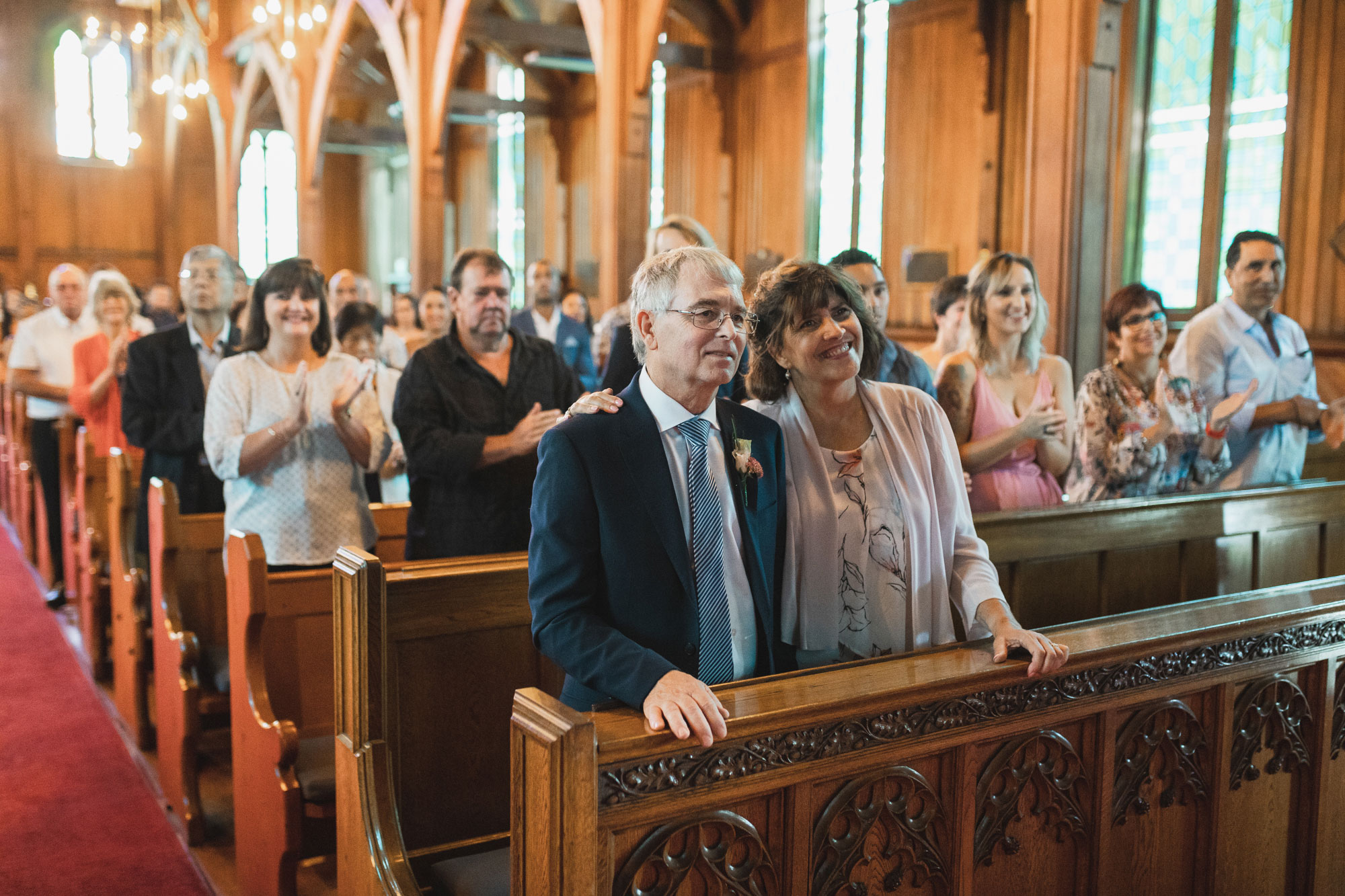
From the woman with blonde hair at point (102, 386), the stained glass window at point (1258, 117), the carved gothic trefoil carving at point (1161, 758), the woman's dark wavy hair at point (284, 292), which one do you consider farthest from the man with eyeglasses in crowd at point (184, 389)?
the stained glass window at point (1258, 117)

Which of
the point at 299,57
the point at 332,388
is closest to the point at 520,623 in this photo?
the point at 332,388

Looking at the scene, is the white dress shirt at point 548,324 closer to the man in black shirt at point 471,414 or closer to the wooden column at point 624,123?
the wooden column at point 624,123

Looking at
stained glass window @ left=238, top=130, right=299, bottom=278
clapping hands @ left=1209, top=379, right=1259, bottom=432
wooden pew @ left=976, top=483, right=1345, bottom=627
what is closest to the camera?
wooden pew @ left=976, top=483, right=1345, bottom=627

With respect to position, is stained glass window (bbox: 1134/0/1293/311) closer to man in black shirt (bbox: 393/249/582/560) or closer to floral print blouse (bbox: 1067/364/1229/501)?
floral print blouse (bbox: 1067/364/1229/501)

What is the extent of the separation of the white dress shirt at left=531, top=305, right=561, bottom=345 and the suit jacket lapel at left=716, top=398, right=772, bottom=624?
6144 millimetres

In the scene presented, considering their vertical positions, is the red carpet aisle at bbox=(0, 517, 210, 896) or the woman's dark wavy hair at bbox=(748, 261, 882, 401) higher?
the woman's dark wavy hair at bbox=(748, 261, 882, 401)

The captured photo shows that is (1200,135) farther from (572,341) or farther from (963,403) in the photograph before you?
(963,403)

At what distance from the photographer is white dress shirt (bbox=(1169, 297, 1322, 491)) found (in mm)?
3807

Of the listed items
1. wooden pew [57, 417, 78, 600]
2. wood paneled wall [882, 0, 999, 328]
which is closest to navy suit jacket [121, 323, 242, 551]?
wooden pew [57, 417, 78, 600]

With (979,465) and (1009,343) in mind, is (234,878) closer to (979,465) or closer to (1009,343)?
(979,465)

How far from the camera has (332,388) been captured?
126 inches

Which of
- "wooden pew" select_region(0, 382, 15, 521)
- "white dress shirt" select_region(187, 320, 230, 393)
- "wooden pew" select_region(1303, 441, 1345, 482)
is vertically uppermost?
"white dress shirt" select_region(187, 320, 230, 393)

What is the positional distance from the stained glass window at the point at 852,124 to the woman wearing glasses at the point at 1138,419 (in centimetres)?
687

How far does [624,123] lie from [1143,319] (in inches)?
177
